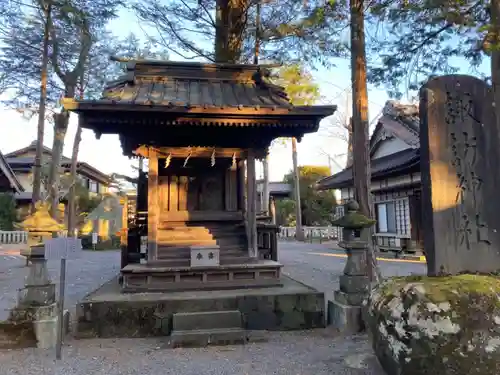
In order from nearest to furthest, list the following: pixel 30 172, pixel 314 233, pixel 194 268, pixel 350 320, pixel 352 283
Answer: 1. pixel 350 320
2. pixel 352 283
3. pixel 194 268
4. pixel 314 233
5. pixel 30 172

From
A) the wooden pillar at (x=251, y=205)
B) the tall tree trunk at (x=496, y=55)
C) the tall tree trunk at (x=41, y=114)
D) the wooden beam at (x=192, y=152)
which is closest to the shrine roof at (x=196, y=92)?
the wooden beam at (x=192, y=152)

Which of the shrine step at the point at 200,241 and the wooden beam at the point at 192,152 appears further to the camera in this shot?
the shrine step at the point at 200,241

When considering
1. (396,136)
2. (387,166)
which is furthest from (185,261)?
(396,136)

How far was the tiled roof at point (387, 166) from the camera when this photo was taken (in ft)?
49.3

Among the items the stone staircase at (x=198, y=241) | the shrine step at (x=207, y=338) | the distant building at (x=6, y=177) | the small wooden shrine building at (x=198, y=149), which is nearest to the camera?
the shrine step at (x=207, y=338)

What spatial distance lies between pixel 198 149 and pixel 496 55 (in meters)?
7.02

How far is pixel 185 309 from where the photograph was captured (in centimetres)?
639

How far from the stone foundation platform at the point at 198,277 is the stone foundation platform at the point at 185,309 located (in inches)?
9.8

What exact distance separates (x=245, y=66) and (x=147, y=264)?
5.01 metres

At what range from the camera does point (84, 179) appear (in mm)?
37281

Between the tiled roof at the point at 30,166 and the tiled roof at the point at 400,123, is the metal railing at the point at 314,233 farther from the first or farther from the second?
the tiled roof at the point at 30,166

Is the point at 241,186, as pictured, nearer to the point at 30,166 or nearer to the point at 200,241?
the point at 200,241

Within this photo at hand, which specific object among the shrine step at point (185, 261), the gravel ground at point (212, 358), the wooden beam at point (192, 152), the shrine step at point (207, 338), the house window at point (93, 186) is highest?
the house window at point (93, 186)

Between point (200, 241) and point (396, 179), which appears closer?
point (200, 241)
